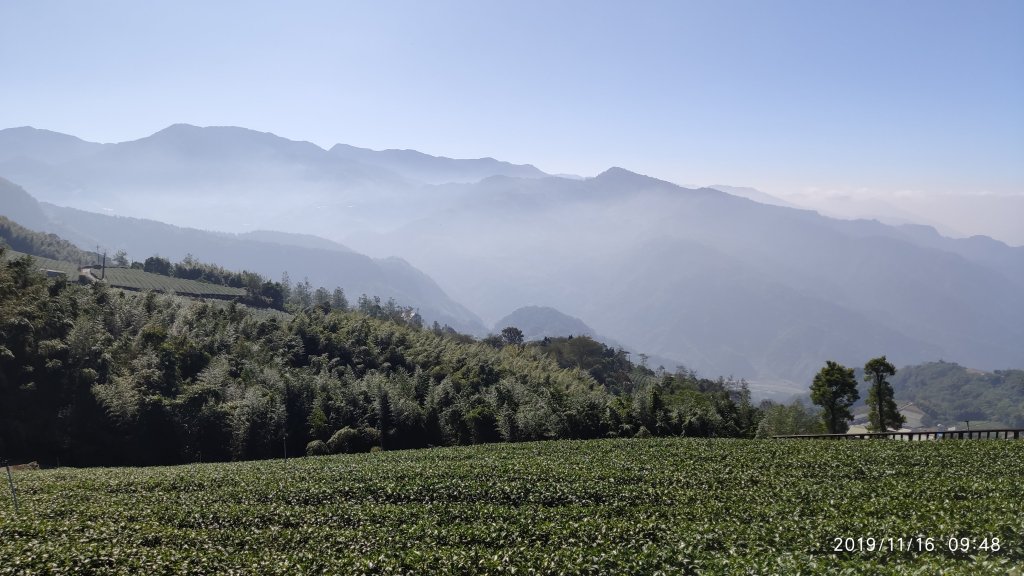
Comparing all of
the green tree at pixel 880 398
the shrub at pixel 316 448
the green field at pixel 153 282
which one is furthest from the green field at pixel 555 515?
the green field at pixel 153 282

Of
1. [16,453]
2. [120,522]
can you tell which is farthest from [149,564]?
A: [16,453]

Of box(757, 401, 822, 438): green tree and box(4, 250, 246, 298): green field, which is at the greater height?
box(4, 250, 246, 298): green field

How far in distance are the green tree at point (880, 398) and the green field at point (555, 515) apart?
71.1ft

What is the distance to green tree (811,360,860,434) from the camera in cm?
4484

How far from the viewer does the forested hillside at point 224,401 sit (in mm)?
39094

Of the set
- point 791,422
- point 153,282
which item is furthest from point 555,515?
point 153,282

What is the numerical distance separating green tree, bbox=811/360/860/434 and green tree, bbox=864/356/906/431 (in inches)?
57.5

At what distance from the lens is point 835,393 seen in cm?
4512

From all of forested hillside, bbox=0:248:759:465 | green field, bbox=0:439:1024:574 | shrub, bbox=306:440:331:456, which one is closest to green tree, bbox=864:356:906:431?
forested hillside, bbox=0:248:759:465

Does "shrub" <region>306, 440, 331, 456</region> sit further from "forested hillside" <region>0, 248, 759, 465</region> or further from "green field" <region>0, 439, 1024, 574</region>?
"green field" <region>0, 439, 1024, 574</region>

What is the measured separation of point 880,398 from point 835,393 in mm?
4425

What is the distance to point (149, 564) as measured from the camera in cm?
1350

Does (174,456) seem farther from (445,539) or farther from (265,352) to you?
(445,539)

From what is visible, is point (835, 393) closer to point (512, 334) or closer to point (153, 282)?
point (512, 334)
